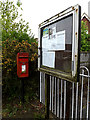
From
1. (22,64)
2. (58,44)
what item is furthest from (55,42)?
(22,64)

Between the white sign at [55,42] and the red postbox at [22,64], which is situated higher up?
the white sign at [55,42]

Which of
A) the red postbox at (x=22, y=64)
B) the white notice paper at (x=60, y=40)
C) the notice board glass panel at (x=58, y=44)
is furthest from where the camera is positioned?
the red postbox at (x=22, y=64)

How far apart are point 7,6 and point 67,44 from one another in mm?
8060

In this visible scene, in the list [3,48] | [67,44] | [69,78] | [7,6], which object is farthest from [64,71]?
[7,6]

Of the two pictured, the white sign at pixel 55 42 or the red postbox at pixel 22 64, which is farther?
the red postbox at pixel 22 64

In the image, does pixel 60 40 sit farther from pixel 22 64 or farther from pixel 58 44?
pixel 22 64

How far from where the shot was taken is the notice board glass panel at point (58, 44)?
1.95m

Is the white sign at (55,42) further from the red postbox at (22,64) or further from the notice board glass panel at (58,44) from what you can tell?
the red postbox at (22,64)

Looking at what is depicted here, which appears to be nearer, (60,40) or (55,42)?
(60,40)

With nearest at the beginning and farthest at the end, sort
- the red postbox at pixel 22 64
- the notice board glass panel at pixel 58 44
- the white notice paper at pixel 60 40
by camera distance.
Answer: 1. the notice board glass panel at pixel 58 44
2. the white notice paper at pixel 60 40
3. the red postbox at pixel 22 64

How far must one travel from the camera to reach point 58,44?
2.21 meters

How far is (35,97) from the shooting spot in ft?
13.4

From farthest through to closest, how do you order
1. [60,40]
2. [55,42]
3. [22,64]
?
[22,64], [55,42], [60,40]

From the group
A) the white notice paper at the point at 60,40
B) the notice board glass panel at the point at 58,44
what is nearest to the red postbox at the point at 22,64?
the notice board glass panel at the point at 58,44
